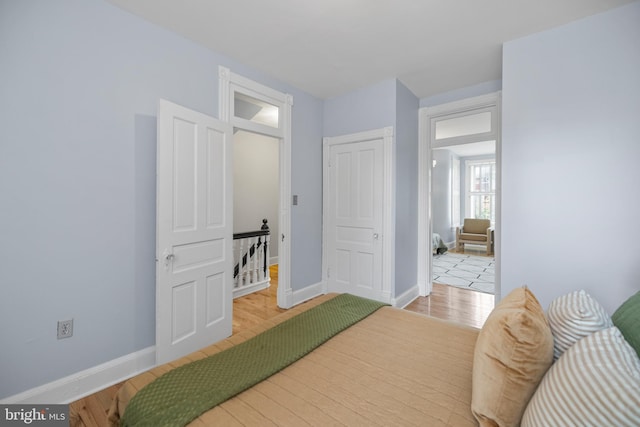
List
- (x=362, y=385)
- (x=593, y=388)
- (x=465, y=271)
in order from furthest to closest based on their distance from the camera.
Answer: (x=465, y=271)
(x=362, y=385)
(x=593, y=388)

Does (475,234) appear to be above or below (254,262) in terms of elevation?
above

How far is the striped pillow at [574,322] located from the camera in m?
0.90

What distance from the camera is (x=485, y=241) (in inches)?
274

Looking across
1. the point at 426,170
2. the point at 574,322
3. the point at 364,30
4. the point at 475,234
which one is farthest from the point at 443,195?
the point at 574,322

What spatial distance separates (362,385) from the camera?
3.74 ft

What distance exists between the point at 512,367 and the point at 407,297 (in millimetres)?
2975

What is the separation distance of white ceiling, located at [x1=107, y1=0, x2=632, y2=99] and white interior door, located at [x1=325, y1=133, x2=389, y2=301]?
98 centimetres

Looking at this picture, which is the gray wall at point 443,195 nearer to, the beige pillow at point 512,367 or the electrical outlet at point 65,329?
the beige pillow at point 512,367

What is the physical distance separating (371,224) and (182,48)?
271cm

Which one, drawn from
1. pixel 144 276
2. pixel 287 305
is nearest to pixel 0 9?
pixel 144 276

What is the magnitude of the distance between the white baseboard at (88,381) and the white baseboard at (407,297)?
2628mm

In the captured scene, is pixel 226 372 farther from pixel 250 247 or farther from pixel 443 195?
pixel 443 195

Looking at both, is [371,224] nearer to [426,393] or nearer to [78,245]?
[426,393]

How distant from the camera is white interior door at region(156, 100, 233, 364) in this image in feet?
6.92
